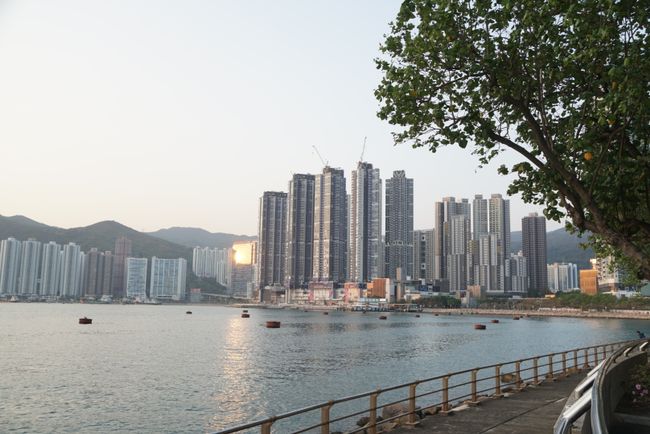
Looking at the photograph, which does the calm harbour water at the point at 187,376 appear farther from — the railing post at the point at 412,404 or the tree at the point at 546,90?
the tree at the point at 546,90

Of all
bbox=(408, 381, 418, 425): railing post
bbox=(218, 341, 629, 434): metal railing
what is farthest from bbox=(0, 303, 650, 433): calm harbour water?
bbox=(408, 381, 418, 425): railing post

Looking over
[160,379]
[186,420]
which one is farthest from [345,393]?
[160,379]

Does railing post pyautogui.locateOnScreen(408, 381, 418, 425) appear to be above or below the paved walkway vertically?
above

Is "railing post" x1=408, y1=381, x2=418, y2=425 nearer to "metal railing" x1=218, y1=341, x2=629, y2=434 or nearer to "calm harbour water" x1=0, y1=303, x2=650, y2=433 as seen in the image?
"metal railing" x1=218, y1=341, x2=629, y2=434

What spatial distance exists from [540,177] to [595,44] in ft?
14.0

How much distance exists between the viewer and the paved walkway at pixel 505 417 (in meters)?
14.5

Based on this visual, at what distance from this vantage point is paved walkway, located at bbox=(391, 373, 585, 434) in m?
14.5

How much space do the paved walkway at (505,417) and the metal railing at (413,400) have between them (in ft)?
1.79

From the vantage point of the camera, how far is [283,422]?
32.8 metres

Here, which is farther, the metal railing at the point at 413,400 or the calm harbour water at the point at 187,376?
→ the calm harbour water at the point at 187,376

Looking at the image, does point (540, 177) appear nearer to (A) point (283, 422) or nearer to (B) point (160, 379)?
(A) point (283, 422)

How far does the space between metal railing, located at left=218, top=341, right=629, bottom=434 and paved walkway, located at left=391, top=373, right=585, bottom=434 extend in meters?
0.54

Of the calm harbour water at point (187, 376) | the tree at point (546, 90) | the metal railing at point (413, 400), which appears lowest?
the calm harbour water at point (187, 376)

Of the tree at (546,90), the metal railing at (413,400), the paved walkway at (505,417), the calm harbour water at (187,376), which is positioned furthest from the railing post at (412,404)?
the calm harbour water at (187,376)
